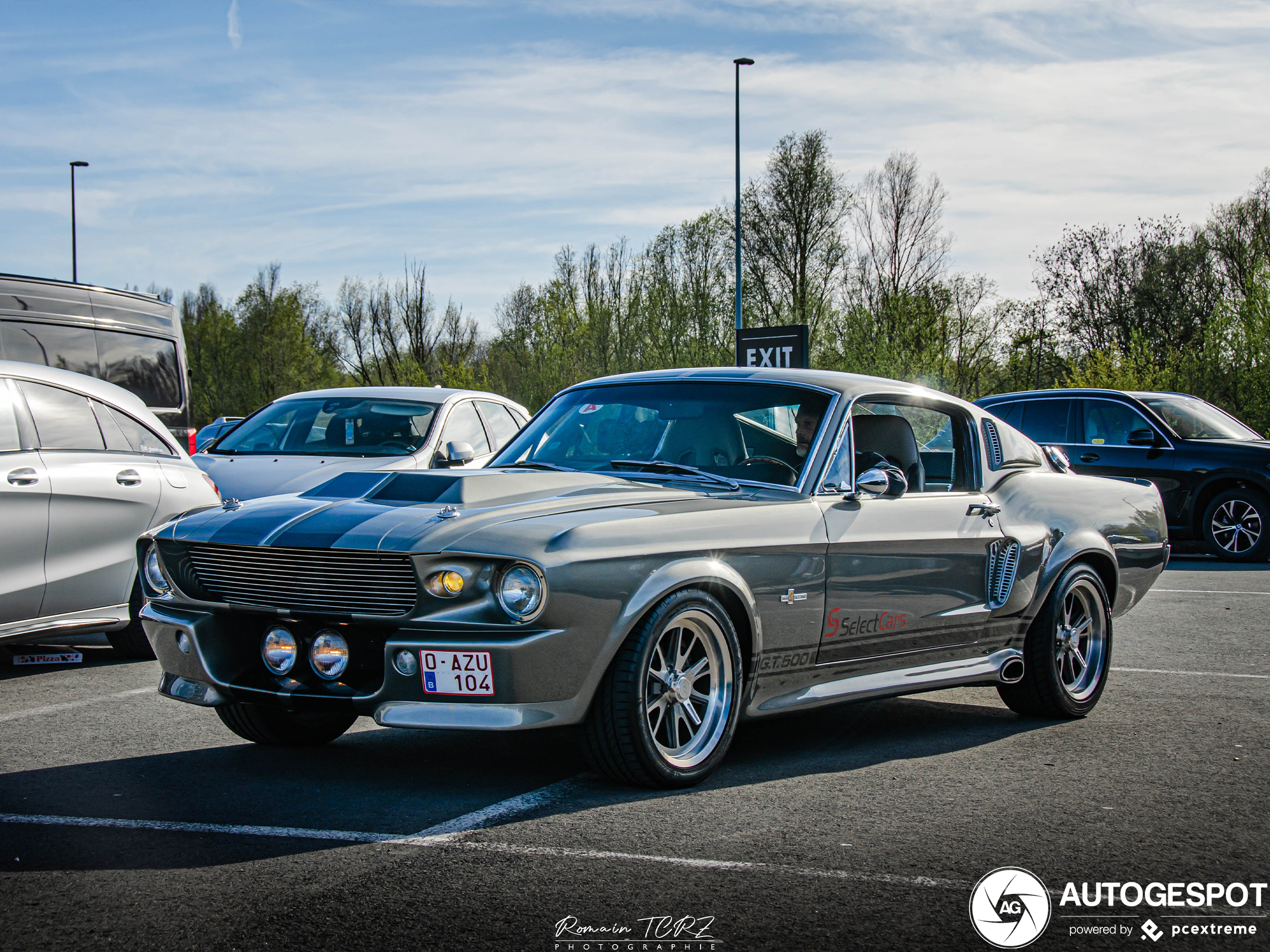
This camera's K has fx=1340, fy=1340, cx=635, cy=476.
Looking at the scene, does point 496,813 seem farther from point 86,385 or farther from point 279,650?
point 86,385

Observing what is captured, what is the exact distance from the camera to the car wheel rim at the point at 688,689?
15.2 ft

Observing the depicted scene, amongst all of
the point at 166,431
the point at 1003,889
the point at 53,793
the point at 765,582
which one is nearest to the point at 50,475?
the point at 166,431

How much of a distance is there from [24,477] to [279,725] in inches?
97.9

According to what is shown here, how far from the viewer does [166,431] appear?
8281 millimetres

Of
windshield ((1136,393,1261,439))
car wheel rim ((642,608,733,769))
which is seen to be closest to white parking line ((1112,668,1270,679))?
car wheel rim ((642,608,733,769))

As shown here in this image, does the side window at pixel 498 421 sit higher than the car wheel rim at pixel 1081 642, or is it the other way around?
the side window at pixel 498 421

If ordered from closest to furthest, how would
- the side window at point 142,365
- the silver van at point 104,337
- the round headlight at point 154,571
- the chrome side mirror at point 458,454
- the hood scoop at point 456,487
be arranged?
the hood scoop at point 456,487 < the round headlight at point 154,571 < the chrome side mirror at point 458,454 < the silver van at point 104,337 < the side window at point 142,365

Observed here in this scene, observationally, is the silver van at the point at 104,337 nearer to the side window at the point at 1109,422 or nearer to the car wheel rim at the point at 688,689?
the car wheel rim at the point at 688,689

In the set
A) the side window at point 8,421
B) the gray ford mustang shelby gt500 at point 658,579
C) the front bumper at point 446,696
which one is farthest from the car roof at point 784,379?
the side window at point 8,421

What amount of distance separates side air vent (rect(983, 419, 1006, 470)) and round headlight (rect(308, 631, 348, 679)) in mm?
3336

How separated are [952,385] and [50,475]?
39.2m

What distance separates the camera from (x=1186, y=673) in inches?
289

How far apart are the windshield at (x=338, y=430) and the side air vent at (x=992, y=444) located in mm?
5594

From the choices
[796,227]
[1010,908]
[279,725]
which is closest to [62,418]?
[279,725]
